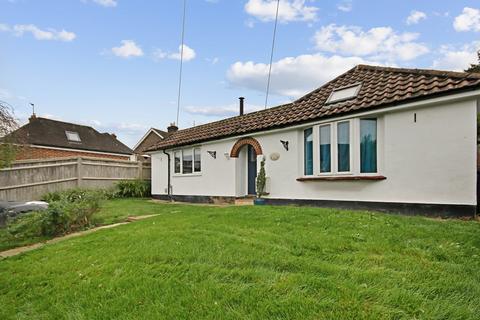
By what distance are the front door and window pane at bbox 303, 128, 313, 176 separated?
2.93 m

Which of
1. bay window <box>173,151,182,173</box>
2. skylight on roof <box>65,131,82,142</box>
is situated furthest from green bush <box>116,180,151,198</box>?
skylight on roof <box>65,131,82,142</box>

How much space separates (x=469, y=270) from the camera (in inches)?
152

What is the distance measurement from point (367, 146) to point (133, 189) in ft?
46.3

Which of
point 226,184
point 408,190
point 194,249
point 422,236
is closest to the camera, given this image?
point 194,249

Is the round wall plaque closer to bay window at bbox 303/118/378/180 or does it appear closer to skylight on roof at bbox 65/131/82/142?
bay window at bbox 303/118/378/180

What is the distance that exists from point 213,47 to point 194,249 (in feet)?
46.1

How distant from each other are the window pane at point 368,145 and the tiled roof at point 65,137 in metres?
24.3

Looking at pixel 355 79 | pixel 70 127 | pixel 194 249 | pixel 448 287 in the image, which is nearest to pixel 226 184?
pixel 355 79

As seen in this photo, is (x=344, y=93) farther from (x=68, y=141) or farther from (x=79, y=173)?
(x=68, y=141)

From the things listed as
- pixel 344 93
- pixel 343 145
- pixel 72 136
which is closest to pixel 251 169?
pixel 343 145

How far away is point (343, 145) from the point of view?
962 centimetres

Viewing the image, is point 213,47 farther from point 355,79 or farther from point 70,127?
point 70,127

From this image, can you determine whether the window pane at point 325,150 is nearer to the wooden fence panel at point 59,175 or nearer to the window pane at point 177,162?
the window pane at point 177,162

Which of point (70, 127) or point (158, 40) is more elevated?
point (158, 40)
